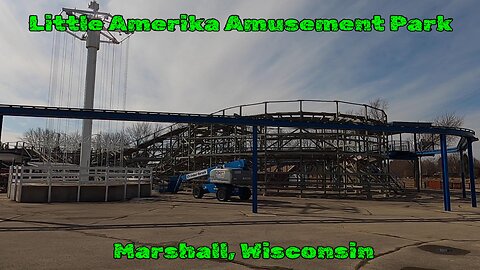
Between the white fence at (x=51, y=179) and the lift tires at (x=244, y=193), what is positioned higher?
the white fence at (x=51, y=179)

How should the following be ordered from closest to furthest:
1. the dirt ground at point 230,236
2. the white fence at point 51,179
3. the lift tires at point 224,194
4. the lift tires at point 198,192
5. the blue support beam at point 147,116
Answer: the dirt ground at point 230,236 → the blue support beam at point 147,116 → the white fence at point 51,179 → the lift tires at point 224,194 → the lift tires at point 198,192

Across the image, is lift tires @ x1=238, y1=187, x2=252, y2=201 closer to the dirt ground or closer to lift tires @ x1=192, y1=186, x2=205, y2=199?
lift tires @ x1=192, y1=186, x2=205, y2=199

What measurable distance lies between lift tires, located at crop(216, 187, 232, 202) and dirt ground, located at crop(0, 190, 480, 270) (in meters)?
5.99

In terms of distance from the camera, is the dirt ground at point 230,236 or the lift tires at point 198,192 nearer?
the dirt ground at point 230,236

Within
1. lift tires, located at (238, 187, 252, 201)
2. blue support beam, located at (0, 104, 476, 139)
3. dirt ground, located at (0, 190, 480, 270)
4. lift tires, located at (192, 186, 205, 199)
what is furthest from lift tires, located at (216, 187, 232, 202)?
blue support beam, located at (0, 104, 476, 139)

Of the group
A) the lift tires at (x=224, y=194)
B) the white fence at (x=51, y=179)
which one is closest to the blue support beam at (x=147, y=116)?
the white fence at (x=51, y=179)

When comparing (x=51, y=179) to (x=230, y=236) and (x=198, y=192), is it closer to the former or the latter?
(x=198, y=192)

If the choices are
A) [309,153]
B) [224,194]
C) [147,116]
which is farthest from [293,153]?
[147,116]

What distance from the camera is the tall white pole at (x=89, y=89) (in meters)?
31.3

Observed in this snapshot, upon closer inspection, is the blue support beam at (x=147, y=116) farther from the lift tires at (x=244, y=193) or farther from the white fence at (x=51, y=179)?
the lift tires at (x=244, y=193)

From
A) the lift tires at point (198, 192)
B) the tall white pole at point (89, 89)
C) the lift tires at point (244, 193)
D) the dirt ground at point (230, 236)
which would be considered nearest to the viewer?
the dirt ground at point (230, 236)

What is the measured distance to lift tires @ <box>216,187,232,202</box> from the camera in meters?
22.9

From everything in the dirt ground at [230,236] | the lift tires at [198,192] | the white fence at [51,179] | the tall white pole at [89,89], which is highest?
the tall white pole at [89,89]

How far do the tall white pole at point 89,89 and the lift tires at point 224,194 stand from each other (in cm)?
1442
